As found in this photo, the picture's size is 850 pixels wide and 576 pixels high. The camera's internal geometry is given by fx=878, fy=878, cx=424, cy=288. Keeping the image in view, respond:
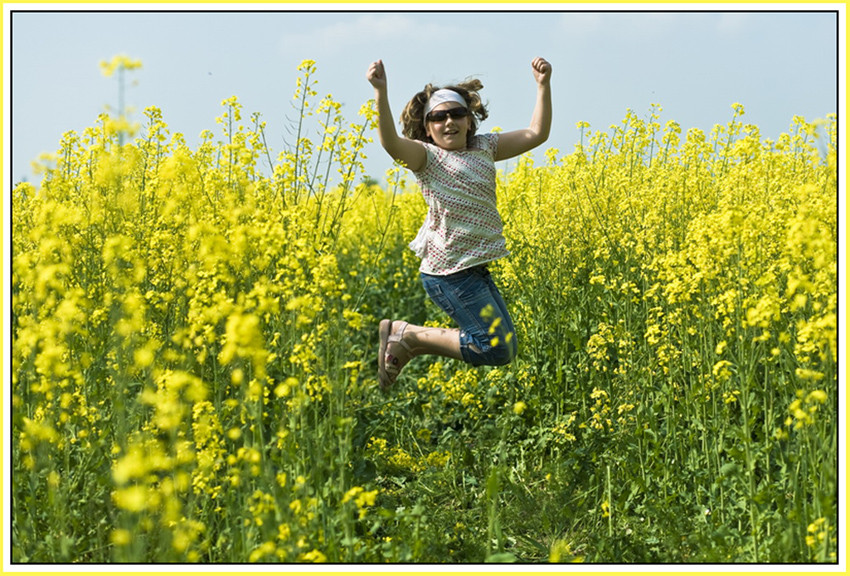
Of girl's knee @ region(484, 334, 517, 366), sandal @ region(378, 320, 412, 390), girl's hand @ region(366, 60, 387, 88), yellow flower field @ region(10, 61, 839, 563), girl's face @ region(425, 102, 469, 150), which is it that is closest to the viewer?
yellow flower field @ region(10, 61, 839, 563)

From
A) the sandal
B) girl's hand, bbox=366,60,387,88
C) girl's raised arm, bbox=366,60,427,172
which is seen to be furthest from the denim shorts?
girl's hand, bbox=366,60,387,88

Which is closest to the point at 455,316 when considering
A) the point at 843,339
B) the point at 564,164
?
the point at 843,339

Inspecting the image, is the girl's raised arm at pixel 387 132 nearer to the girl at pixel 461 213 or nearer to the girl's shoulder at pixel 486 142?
the girl at pixel 461 213

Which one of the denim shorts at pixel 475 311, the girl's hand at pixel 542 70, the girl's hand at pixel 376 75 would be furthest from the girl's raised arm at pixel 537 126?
the girl's hand at pixel 376 75

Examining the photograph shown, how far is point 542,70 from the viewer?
14.5 feet

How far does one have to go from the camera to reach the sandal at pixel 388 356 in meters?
4.61

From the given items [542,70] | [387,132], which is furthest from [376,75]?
[542,70]

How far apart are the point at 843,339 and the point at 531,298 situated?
102 inches

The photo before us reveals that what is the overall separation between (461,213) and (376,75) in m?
0.76

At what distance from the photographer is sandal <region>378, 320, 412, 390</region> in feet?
15.1

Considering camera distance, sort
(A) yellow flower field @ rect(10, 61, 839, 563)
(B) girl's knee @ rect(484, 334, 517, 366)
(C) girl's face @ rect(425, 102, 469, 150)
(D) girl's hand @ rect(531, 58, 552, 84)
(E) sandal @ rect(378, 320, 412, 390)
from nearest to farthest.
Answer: (A) yellow flower field @ rect(10, 61, 839, 563) < (B) girl's knee @ rect(484, 334, 517, 366) < (C) girl's face @ rect(425, 102, 469, 150) < (D) girl's hand @ rect(531, 58, 552, 84) < (E) sandal @ rect(378, 320, 412, 390)

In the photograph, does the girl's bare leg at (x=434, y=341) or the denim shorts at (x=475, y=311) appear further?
the girl's bare leg at (x=434, y=341)

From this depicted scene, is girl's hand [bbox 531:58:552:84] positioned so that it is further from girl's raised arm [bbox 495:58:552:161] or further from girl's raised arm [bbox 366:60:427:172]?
girl's raised arm [bbox 366:60:427:172]

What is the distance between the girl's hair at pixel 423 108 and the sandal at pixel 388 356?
101cm
